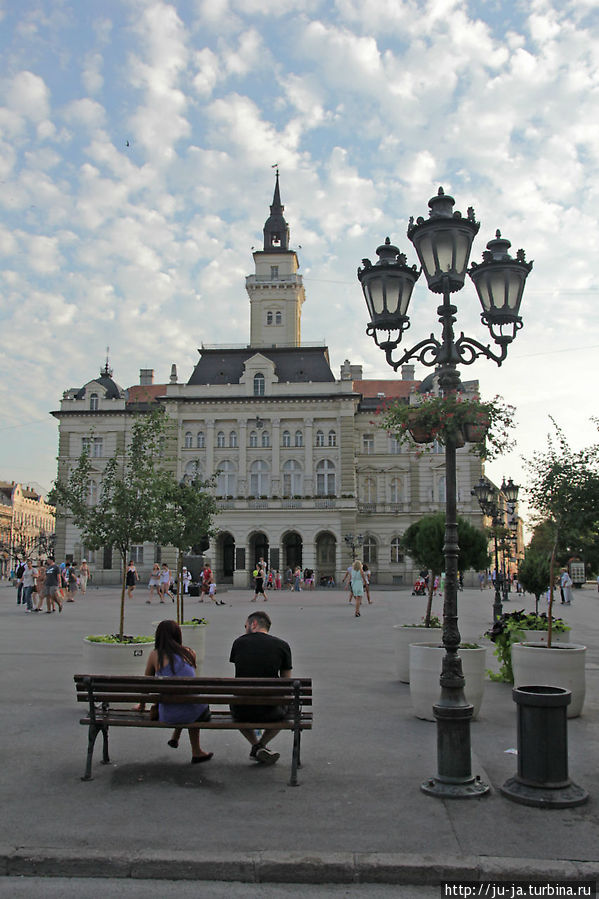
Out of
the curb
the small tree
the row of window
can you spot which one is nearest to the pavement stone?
the curb

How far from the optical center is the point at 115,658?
31.7ft

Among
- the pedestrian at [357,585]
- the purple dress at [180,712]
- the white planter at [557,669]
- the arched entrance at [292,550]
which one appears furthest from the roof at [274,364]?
the purple dress at [180,712]

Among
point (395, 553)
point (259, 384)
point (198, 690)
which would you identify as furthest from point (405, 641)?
point (259, 384)

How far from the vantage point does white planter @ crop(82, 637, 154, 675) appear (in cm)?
963

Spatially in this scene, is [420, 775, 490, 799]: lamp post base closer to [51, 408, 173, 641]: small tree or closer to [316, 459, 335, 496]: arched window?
[51, 408, 173, 641]: small tree

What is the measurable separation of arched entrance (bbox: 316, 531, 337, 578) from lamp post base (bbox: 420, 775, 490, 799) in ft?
173

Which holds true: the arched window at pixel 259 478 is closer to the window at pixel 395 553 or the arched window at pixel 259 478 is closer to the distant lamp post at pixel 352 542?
the distant lamp post at pixel 352 542

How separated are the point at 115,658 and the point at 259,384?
5180 cm

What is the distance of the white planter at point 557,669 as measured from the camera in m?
8.81

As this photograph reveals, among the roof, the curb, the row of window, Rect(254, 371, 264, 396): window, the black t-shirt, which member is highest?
the roof

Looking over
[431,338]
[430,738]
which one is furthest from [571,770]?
[431,338]

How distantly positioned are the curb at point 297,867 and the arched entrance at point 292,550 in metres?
54.7

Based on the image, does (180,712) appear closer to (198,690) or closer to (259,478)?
(198,690)

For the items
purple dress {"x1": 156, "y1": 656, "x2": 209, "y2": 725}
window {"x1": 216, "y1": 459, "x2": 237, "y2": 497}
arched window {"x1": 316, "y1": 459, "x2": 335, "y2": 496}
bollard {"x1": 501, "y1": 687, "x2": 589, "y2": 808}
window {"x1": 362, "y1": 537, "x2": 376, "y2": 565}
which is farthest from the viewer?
window {"x1": 216, "y1": 459, "x2": 237, "y2": 497}
